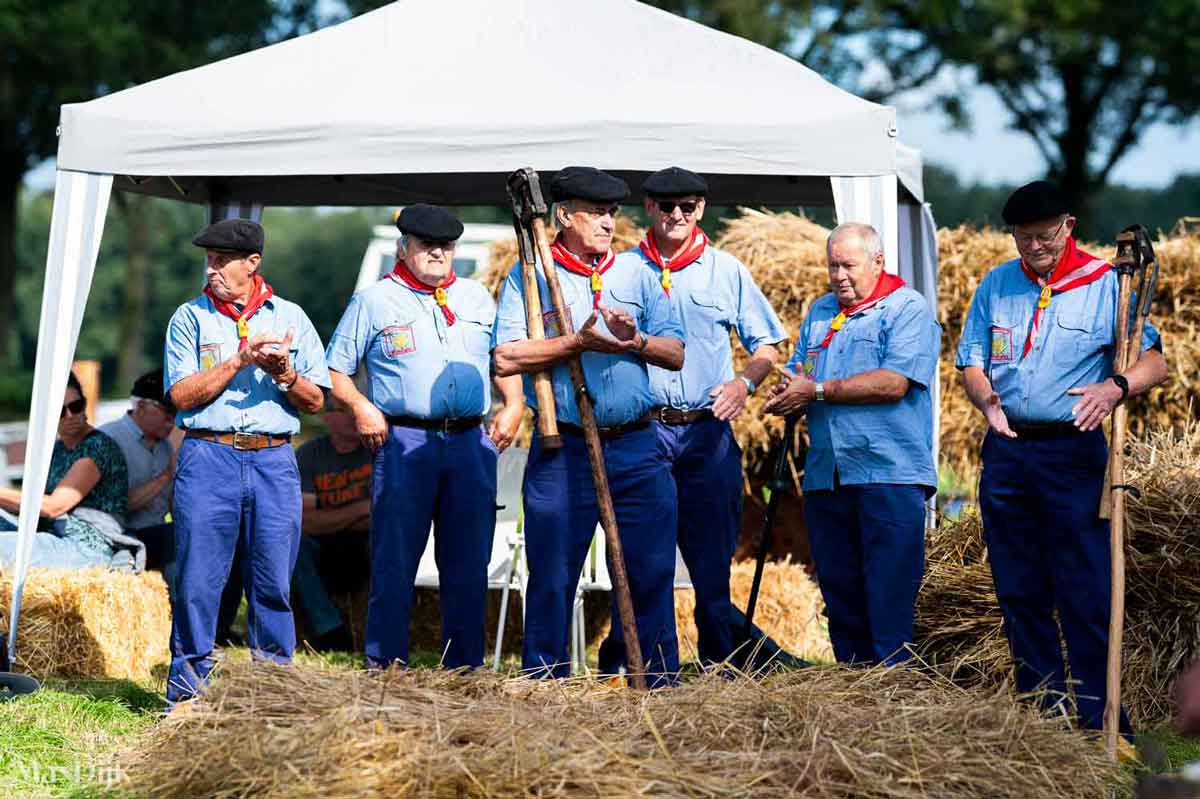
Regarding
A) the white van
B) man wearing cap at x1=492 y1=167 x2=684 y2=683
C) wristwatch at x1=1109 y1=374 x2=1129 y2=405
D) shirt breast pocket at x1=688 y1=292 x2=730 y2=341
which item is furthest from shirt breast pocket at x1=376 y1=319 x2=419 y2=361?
the white van

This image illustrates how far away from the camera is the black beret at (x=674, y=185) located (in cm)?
582

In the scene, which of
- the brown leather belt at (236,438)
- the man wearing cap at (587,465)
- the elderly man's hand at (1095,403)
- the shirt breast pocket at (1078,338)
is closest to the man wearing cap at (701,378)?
the man wearing cap at (587,465)

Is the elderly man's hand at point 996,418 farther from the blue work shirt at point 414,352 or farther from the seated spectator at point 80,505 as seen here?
the seated spectator at point 80,505

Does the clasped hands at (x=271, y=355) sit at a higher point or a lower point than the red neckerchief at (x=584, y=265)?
lower

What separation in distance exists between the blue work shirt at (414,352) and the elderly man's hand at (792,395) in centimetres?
118

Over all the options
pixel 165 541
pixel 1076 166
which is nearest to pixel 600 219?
pixel 165 541

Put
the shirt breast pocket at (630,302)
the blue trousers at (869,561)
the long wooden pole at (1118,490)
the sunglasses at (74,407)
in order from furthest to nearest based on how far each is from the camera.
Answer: the sunglasses at (74,407)
the shirt breast pocket at (630,302)
the blue trousers at (869,561)
the long wooden pole at (1118,490)

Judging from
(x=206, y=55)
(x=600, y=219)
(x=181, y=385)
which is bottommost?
(x=181, y=385)

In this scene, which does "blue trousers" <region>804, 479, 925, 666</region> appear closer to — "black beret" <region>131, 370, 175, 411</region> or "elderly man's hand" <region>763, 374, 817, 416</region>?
"elderly man's hand" <region>763, 374, 817, 416</region>

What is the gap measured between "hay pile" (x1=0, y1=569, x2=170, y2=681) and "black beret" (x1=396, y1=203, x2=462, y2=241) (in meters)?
2.30

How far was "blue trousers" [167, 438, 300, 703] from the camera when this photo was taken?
570 cm

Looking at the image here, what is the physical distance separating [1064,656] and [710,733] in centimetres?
229

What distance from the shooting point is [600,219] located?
213 inches

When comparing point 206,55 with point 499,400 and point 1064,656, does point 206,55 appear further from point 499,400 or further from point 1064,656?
point 1064,656
